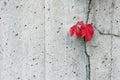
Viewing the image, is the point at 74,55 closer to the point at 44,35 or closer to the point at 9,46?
the point at 44,35

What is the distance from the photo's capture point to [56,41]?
1.79 m

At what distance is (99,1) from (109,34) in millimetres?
263

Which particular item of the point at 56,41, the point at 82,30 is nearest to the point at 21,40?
the point at 56,41

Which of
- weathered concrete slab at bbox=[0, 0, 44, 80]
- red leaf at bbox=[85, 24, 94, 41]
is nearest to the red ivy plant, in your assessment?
red leaf at bbox=[85, 24, 94, 41]

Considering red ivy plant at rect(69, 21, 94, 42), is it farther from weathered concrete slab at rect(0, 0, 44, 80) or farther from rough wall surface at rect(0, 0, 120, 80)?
weathered concrete slab at rect(0, 0, 44, 80)

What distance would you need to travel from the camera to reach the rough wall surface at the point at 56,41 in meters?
1.76

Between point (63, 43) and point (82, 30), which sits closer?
point (82, 30)

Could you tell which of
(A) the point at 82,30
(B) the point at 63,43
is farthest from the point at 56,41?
(A) the point at 82,30

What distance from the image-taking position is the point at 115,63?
183 centimetres

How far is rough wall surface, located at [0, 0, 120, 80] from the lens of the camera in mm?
1762

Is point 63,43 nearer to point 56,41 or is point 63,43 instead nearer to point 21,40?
point 56,41

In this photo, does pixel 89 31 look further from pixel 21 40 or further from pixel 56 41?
pixel 21 40

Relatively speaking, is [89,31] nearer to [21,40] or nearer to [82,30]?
[82,30]

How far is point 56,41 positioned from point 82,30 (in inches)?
9.2
